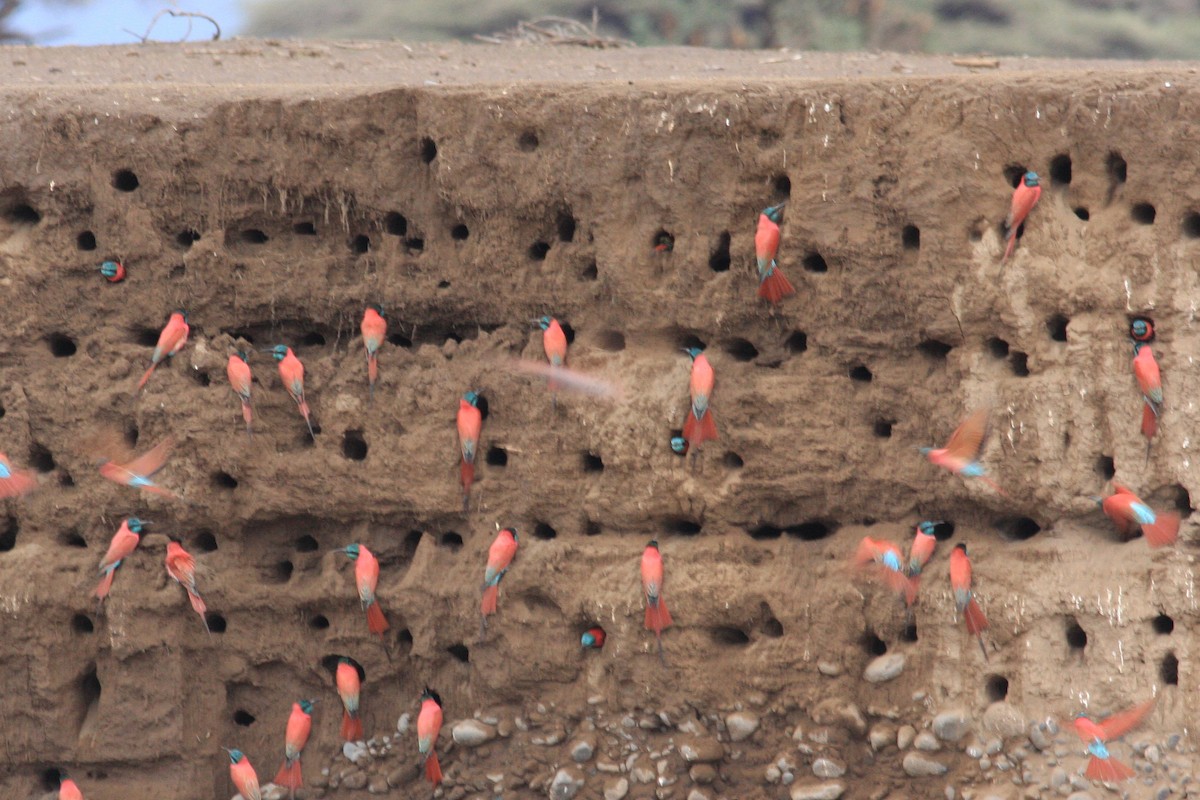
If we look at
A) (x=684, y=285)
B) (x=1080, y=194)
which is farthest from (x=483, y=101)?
(x=1080, y=194)

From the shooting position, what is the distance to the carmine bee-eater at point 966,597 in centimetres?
703

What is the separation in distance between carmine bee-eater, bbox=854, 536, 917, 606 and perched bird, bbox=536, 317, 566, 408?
1.45m

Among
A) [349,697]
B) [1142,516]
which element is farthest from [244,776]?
[1142,516]

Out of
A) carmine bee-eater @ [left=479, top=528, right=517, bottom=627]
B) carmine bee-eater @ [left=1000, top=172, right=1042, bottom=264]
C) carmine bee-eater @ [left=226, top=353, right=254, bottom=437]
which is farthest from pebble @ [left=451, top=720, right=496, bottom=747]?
carmine bee-eater @ [left=1000, top=172, right=1042, bottom=264]

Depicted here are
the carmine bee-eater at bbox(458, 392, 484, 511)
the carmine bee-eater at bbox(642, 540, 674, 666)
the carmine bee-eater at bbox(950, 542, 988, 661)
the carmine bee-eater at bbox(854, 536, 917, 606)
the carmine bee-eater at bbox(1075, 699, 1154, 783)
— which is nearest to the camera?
the carmine bee-eater at bbox(1075, 699, 1154, 783)

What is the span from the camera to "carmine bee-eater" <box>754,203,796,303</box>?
23.5ft

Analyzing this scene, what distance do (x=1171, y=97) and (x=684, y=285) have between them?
207 cm

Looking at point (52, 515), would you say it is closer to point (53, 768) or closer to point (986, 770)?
point (53, 768)

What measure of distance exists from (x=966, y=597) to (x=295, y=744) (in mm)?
3001

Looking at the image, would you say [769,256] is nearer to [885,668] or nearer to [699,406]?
[699,406]

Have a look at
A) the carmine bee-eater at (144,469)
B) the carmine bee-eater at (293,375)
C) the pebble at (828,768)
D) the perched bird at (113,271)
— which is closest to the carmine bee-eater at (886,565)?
the pebble at (828,768)

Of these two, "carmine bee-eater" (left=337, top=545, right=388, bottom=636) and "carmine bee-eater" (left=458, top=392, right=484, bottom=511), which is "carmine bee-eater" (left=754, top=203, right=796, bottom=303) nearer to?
"carmine bee-eater" (left=458, top=392, right=484, bottom=511)

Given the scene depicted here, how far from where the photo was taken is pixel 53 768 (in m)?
7.92

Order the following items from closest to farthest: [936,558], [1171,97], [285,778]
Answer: [1171,97], [936,558], [285,778]
